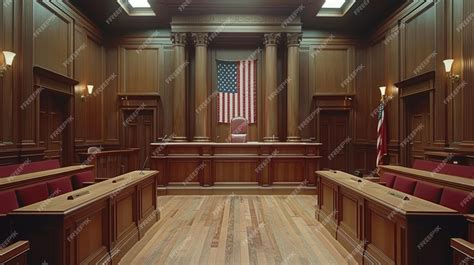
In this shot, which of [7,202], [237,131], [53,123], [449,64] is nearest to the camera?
[7,202]

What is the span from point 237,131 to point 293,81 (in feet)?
7.41

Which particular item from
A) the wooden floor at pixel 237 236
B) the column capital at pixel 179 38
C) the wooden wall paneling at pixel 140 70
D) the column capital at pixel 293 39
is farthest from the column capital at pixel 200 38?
the wooden floor at pixel 237 236

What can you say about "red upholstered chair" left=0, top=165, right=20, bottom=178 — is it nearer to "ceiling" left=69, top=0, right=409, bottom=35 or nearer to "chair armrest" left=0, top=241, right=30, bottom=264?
"chair armrest" left=0, top=241, right=30, bottom=264

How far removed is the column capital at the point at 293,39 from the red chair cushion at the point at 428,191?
23.2 ft

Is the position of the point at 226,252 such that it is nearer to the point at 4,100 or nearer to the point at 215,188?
the point at 215,188

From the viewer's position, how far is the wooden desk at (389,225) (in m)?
2.54

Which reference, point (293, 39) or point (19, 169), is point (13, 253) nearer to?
point (19, 169)

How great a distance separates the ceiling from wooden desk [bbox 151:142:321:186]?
13.1ft

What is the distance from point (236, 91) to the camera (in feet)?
33.9

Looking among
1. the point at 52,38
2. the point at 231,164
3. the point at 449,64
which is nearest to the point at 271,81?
the point at 231,164

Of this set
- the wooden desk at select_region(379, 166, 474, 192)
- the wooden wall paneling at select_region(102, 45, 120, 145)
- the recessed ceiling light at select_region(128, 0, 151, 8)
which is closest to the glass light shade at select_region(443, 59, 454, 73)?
the wooden desk at select_region(379, 166, 474, 192)

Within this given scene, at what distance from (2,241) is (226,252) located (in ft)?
7.25

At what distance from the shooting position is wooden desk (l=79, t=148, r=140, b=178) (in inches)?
314

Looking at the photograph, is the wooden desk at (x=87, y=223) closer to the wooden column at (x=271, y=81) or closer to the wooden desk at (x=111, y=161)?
the wooden desk at (x=111, y=161)
